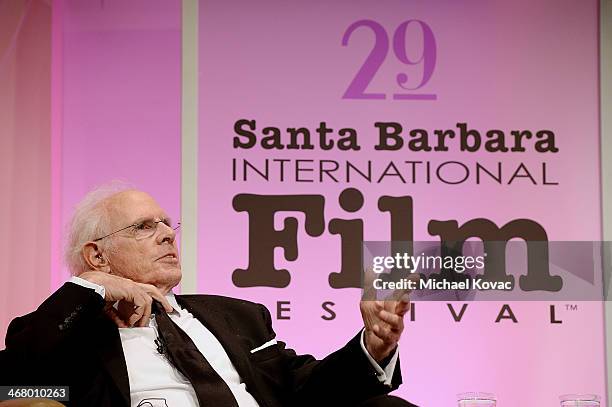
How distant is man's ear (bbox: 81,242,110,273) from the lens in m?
3.19

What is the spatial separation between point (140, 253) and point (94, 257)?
0.55 feet

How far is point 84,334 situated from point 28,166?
4.32ft

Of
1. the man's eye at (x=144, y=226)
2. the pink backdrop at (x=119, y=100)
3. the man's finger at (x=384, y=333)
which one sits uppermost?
the pink backdrop at (x=119, y=100)

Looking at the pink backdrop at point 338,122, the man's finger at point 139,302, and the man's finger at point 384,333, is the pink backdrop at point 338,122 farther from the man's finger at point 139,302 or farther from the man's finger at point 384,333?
the man's finger at point 384,333

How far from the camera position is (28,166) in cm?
381

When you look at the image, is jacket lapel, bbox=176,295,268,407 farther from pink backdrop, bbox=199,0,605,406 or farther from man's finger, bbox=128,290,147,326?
pink backdrop, bbox=199,0,605,406

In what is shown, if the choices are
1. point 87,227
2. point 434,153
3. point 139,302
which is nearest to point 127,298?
point 139,302

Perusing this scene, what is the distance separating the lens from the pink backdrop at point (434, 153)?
13.1 feet

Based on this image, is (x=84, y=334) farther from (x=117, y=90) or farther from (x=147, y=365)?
(x=117, y=90)

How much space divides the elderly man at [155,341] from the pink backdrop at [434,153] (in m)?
0.78

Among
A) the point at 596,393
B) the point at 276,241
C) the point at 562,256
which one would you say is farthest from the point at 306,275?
the point at 596,393

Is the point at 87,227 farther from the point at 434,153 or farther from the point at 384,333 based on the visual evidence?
the point at 434,153

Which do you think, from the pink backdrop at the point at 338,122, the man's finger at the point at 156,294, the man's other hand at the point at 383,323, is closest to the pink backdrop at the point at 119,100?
the pink backdrop at the point at 338,122

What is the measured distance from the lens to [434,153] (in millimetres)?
4043
